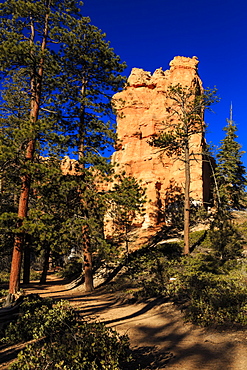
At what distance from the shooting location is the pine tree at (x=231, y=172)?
28.3m

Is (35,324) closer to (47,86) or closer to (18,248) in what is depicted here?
(18,248)

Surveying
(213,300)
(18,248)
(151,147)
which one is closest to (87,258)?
(18,248)

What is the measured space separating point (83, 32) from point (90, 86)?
2.93 metres

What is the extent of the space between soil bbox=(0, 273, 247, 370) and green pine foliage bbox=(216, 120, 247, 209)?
68.6 ft

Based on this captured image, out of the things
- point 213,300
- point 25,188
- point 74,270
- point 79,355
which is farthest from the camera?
point 74,270

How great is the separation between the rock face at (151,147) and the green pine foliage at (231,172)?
2516 mm

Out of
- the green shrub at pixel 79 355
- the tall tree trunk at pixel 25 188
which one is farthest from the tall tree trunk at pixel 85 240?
the green shrub at pixel 79 355

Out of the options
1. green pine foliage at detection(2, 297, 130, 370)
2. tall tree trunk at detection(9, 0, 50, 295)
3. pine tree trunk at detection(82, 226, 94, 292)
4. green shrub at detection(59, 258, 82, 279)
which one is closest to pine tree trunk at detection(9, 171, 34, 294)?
tall tree trunk at detection(9, 0, 50, 295)

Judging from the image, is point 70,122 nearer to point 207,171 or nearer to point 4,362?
point 4,362

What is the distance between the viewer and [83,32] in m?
13.8

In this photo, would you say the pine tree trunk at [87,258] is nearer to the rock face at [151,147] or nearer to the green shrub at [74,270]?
the green shrub at [74,270]

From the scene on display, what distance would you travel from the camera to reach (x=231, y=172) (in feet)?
98.3

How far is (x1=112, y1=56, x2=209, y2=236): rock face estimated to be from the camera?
26.3 metres

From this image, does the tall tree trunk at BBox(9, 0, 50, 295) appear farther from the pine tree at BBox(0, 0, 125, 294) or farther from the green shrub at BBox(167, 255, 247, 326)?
the green shrub at BBox(167, 255, 247, 326)
